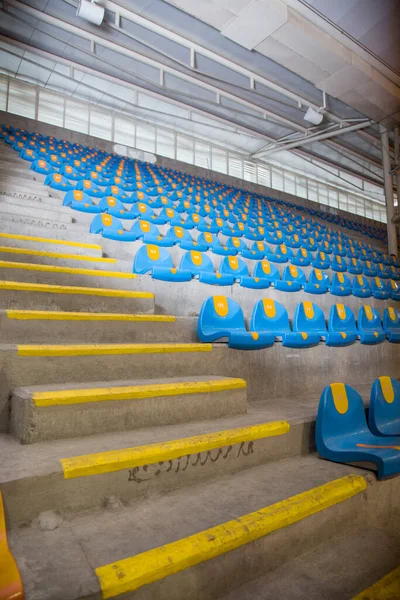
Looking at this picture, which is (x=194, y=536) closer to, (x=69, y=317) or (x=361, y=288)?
(x=69, y=317)

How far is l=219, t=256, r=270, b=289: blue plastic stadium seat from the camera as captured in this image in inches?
107

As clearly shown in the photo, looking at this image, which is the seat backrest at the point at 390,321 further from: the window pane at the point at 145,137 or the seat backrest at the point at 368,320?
the window pane at the point at 145,137

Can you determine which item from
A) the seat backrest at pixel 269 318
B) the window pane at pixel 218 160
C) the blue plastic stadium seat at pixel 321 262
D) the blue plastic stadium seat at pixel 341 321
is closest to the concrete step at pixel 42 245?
the seat backrest at pixel 269 318

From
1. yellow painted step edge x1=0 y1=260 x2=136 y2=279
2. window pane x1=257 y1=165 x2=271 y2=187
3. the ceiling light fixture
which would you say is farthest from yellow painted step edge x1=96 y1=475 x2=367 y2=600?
window pane x1=257 y1=165 x2=271 y2=187

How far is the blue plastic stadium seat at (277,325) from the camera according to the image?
1.96m

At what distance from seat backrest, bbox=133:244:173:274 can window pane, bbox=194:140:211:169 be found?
7.48m

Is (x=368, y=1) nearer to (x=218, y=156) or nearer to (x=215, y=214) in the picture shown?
(x=215, y=214)

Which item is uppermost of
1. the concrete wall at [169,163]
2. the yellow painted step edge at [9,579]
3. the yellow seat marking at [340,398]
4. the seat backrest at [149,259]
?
the concrete wall at [169,163]

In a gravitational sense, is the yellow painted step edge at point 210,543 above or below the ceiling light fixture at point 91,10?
below

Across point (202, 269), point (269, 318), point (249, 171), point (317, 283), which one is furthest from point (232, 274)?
point (249, 171)

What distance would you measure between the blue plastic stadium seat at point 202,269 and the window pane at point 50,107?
6.68 m

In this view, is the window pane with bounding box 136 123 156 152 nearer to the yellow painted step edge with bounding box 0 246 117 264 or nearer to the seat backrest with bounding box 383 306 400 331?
the yellow painted step edge with bounding box 0 246 117 264

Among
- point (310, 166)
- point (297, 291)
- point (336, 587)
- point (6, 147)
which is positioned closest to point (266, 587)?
point (336, 587)

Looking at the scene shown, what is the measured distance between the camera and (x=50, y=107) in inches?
305
